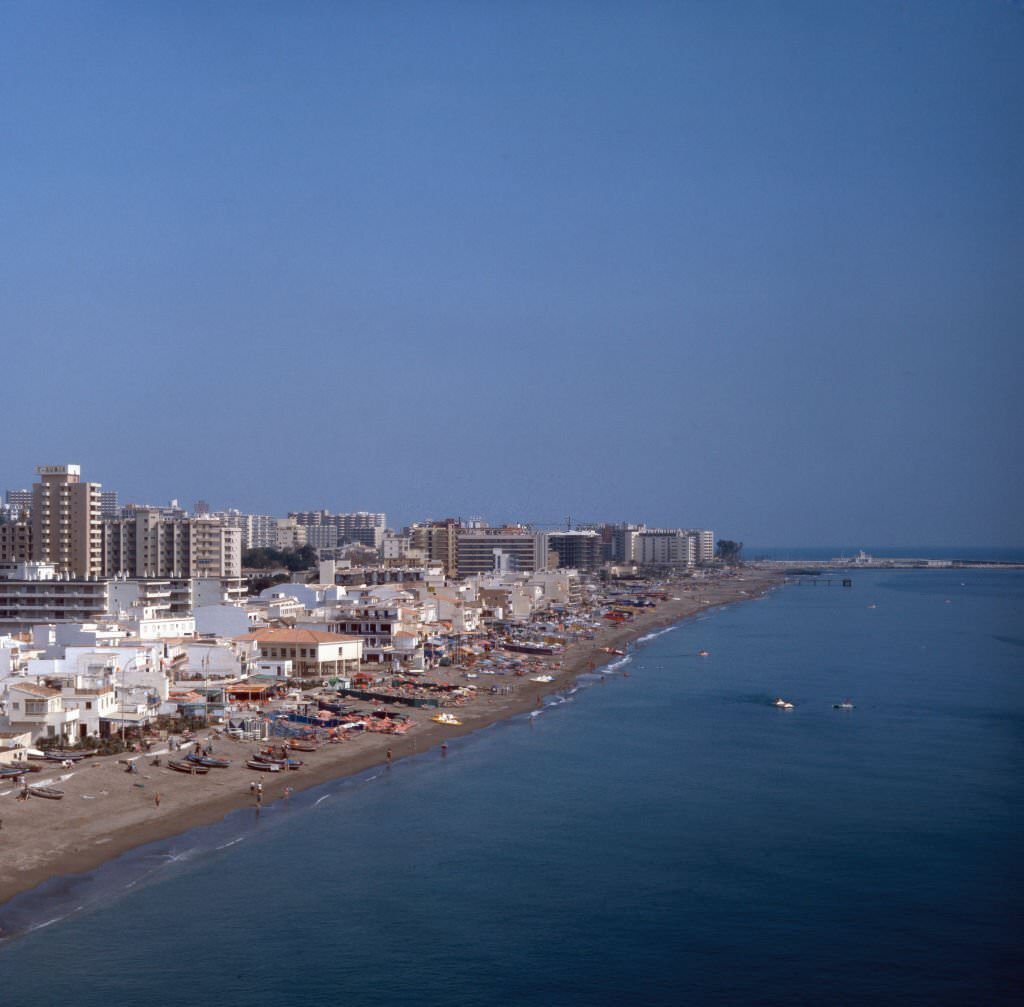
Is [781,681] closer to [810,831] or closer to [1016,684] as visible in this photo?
[1016,684]

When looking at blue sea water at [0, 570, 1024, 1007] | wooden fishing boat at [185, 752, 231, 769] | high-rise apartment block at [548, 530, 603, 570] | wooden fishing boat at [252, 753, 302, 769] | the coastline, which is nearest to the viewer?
blue sea water at [0, 570, 1024, 1007]

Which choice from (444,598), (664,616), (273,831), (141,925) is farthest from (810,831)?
(664,616)

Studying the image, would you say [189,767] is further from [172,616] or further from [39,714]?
[172,616]

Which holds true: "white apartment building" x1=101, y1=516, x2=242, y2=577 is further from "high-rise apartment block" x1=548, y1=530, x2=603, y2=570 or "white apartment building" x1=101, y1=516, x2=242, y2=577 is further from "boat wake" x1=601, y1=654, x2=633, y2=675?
"high-rise apartment block" x1=548, y1=530, x2=603, y2=570

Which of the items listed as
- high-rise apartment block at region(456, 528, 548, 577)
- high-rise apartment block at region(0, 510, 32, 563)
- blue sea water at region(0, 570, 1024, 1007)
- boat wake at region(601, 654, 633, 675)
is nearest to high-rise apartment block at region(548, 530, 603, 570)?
high-rise apartment block at region(456, 528, 548, 577)

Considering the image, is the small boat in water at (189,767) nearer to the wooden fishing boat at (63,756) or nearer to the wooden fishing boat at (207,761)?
the wooden fishing boat at (207,761)

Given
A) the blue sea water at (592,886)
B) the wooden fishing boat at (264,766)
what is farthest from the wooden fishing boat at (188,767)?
the blue sea water at (592,886)

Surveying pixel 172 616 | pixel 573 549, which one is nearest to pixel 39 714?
pixel 172 616
